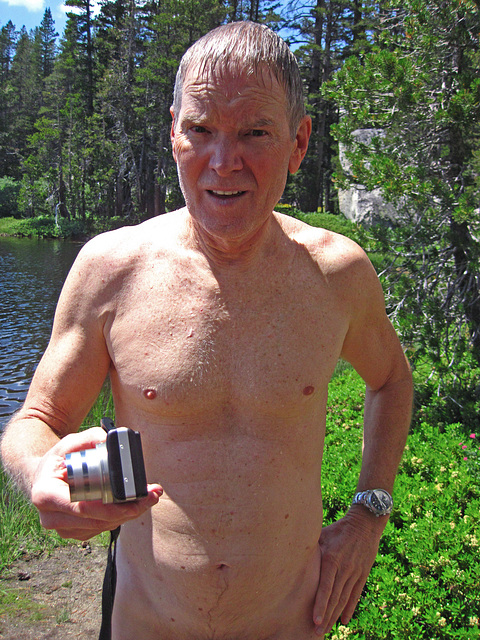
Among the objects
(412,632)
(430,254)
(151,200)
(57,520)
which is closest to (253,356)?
(57,520)

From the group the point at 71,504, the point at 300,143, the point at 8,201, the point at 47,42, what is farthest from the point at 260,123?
the point at 47,42

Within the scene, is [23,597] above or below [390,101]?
below

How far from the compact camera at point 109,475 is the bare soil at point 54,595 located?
9.16 ft

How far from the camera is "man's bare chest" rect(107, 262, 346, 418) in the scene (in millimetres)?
1539

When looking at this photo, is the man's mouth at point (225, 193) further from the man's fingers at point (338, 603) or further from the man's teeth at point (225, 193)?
the man's fingers at point (338, 603)

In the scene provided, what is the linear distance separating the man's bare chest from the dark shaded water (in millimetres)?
6874

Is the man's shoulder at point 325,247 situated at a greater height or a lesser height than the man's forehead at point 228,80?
lesser

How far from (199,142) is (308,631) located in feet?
4.73

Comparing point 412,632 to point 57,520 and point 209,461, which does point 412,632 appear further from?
point 57,520

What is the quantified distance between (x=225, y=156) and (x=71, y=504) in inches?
36.4

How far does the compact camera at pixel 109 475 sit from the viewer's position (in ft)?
3.70

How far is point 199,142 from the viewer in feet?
4.95

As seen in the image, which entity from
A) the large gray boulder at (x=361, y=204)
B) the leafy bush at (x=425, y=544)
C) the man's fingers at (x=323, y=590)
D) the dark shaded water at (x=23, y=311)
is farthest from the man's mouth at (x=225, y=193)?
the large gray boulder at (x=361, y=204)

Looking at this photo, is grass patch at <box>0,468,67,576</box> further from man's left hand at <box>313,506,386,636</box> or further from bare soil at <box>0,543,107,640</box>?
Result: man's left hand at <box>313,506,386,636</box>
